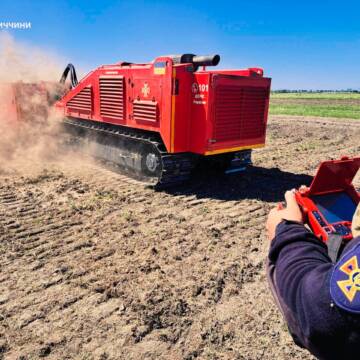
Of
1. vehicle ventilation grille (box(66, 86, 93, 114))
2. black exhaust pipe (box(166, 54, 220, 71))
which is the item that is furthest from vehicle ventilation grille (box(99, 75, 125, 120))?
black exhaust pipe (box(166, 54, 220, 71))

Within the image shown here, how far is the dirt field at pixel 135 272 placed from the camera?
3.01 metres

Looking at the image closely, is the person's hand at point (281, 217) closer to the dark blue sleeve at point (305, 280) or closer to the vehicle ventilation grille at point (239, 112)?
the dark blue sleeve at point (305, 280)

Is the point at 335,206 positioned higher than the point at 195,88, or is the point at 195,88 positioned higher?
the point at 195,88

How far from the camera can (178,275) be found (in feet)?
13.3

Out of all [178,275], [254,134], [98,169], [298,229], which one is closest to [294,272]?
[298,229]

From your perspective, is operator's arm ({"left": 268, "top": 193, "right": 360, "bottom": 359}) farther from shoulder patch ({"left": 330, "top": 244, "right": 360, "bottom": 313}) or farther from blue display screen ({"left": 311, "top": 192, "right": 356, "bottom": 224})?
blue display screen ({"left": 311, "top": 192, "right": 356, "bottom": 224})

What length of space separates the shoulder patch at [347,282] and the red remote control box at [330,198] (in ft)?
4.15

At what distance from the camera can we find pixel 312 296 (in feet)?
3.76

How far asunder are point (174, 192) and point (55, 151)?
5.15m

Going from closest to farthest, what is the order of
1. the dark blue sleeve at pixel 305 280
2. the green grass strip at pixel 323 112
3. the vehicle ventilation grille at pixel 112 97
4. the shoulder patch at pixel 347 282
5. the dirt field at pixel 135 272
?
1. the shoulder patch at pixel 347 282
2. the dark blue sleeve at pixel 305 280
3. the dirt field at pixel 135 272
4. the vehicle ventilation grille at pixel 112 97
5. the green grass strip at pixel 323 112

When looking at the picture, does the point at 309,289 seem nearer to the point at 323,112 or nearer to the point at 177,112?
the point at 177,112

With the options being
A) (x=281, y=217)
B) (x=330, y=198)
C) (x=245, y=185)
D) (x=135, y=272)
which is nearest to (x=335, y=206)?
(x=330, y=198)

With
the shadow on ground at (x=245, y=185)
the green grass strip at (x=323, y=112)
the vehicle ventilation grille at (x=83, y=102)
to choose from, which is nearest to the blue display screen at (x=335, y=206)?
the shadow on ground at (x=245, y=185)

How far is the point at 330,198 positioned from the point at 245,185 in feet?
16.6
